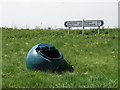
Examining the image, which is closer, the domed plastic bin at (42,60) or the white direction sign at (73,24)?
the domed plastic bin at (42,60)

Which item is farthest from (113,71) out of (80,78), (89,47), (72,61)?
(89,47)

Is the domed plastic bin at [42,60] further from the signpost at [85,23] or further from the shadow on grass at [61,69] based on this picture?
the signpost at [85,23]

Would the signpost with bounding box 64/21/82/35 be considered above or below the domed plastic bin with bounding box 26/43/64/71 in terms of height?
above

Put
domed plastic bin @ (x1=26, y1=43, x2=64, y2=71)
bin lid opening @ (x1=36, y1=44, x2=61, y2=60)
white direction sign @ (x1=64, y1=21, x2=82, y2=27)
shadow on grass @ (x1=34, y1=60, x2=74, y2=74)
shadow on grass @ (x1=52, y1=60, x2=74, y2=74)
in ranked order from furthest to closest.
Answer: white direction sign @ (x1=64, y1=21, x2=82, y2=27) → bin lid opening @ (x1=36, y1=44, x2=61, y2=60) → shadow on grass @ (x1=52, y1=60, x2=74, y2=74) → shadow on grass @ (x1=34, y1=60, x2=74, y2=74) → domed plastic bin @ (x1=26, y1=43, x2=64, y2=71)

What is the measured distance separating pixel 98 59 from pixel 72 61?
107cm

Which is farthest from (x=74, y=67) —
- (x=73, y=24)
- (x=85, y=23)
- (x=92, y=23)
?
(x=73, y=24)

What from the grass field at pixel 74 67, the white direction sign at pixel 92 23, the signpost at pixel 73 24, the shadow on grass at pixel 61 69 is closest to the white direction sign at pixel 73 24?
the signpost at pixel 73 24

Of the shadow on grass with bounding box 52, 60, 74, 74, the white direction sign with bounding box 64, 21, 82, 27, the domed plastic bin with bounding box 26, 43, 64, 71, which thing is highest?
the white direction sign with bounding box 64, 21, 82, 27

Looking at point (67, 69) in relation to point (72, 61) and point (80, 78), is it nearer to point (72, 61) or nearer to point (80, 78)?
point (72, 61)

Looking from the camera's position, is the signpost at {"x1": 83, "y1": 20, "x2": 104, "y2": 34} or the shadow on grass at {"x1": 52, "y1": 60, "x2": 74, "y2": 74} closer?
the shadow on grass at {"x1": 52, "y1": 60, "x2": 74, "y2": 74}

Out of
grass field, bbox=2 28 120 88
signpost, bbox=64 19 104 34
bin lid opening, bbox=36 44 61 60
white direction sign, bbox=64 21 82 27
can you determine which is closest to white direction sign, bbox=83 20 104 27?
signpost, bbox=64 19 104 34

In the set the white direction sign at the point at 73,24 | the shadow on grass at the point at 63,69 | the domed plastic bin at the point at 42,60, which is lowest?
the shadow on grass at the point at 63,69

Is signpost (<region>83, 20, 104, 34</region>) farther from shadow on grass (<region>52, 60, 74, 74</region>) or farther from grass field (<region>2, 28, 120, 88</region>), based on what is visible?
shadow on grass (<region>52, 60, 74, 74</region>)

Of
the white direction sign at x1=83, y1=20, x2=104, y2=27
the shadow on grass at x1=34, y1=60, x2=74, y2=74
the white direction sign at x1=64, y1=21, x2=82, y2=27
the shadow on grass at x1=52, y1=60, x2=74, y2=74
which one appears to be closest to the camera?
the shadow on grass at x1=34, y1=60, x2=74, y2=74
